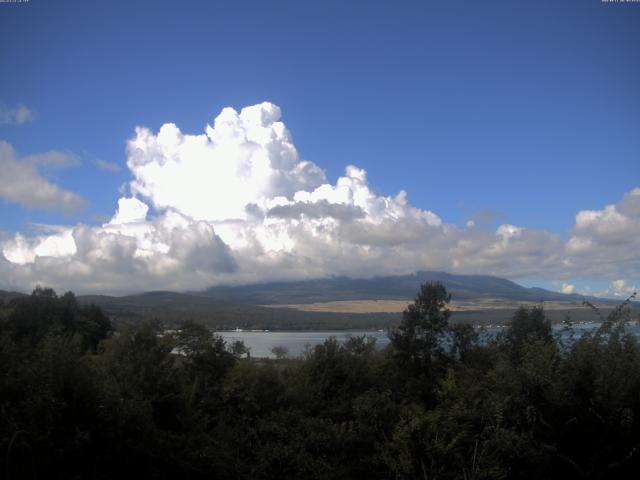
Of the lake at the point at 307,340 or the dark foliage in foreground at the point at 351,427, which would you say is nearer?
the dark foliage in foreground at the point at 351,427

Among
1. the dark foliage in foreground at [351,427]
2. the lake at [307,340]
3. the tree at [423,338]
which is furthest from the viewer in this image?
the tree at [423,338]

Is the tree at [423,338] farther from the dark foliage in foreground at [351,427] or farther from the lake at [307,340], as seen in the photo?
the dark foliage in foreground at [351,427]

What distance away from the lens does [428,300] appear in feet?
123

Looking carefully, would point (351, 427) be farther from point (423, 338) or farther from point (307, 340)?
point (307, 340)

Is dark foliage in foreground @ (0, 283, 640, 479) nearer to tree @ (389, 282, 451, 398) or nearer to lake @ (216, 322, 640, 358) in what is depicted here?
lake @ (216, 322, 640, 358)

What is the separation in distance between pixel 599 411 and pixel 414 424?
431cm

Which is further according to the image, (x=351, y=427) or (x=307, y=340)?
(x=307, y=340)

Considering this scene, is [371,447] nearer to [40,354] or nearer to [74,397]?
[74,397]

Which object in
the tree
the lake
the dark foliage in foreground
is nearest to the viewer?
the dark foliage in foreground

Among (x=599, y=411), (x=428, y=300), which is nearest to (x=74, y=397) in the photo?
(x=599, y=411)

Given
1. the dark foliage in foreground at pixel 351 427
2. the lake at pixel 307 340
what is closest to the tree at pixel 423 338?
the lake at pixel 307 340

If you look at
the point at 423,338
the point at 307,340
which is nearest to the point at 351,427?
the point at 423,338

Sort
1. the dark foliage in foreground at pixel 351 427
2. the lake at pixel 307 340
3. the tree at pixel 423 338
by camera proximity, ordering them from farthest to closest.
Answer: the tree at pixel 423 338 < the lake at pixel 307 340 < the dark foliage in foreground at pixel 351 427

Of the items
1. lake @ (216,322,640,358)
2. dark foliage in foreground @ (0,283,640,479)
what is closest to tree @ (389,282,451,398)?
lake @ (216,322,640,358)
